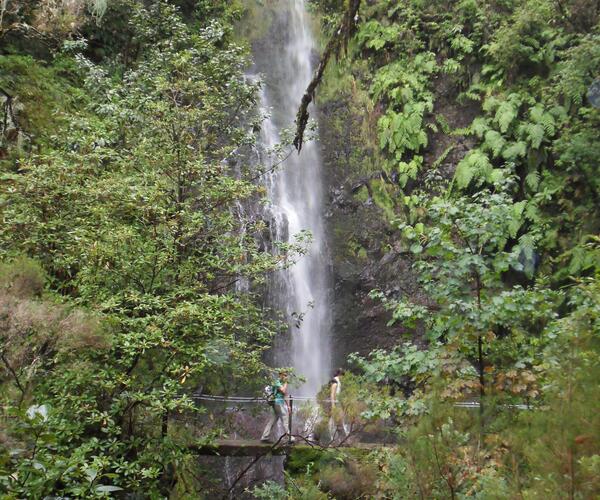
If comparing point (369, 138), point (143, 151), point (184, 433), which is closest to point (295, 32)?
point (369, 138)

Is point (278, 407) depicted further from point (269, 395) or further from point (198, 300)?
point (198, 300)

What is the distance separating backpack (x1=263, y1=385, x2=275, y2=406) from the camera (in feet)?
23.7

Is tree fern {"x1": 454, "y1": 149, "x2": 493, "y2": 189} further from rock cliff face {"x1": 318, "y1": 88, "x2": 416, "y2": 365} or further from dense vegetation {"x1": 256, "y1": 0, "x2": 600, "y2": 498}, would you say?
rock cliff face {"x1": 318, "y1": 88, "x2": 416, "y2": 365}

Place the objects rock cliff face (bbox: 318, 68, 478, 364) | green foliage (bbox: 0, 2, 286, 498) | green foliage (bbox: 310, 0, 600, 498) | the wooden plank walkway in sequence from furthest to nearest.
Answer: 1. rock cliff face (bbox: 318, 68, 478, 364)
2. the wooden plank walkway
3. green foliage (bbox: 0, 2, 286, 498)
4. green foliage (bbox: 310, 0, 600, 498)

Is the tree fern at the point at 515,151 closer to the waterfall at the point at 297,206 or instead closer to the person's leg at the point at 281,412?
the waterfall at the point at 297,206

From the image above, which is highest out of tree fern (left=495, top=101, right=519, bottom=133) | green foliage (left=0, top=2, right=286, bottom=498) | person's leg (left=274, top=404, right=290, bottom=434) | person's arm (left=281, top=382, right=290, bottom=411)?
tree fern (left=495, top=101, right=519, bottom=133)

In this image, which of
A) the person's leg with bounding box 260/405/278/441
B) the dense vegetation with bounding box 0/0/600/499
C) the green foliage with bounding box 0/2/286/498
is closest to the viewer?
the dense vegetation with bounding box 0/0/600/499

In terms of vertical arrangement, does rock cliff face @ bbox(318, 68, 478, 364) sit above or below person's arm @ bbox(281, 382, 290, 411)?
above

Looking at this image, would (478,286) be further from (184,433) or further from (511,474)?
(184,433)

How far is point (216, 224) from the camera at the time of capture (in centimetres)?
694

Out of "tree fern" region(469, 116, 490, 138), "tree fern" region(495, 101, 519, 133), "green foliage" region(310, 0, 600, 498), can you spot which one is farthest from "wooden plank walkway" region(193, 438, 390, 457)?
"tree fern" region(469, 116, 490, 138)

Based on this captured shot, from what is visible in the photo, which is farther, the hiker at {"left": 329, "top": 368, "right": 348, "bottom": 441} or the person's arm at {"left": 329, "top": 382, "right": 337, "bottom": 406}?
the person's arm at {"left": 329, "top": 382, "right": 337, "bottom": 406}

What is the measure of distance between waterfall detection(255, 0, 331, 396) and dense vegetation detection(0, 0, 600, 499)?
14.6ft

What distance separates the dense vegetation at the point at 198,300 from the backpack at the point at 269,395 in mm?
587
